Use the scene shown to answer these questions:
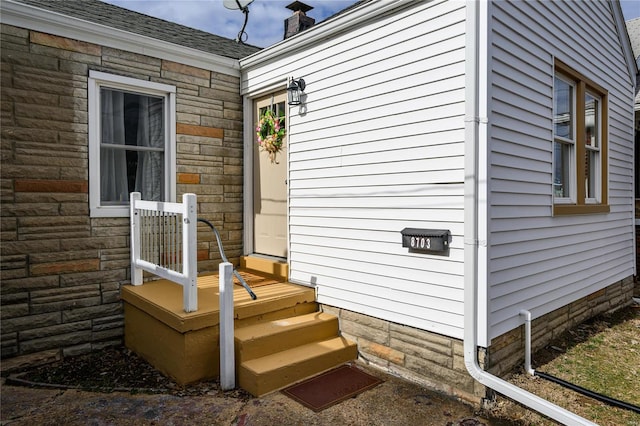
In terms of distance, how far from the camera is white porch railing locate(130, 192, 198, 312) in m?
3.35

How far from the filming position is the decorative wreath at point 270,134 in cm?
484

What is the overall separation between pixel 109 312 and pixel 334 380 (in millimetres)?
2390

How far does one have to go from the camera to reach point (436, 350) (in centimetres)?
321

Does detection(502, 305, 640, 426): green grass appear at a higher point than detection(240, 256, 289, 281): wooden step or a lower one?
lower

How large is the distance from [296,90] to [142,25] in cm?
210

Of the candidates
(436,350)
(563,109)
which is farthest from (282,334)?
(563,109)

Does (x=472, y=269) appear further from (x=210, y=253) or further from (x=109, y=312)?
(x=109, y=312)

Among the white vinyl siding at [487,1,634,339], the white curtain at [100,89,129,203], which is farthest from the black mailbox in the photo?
the white curtain at [100,89,129,203]

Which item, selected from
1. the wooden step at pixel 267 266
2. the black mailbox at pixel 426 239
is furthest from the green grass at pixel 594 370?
the wooden step at pixel 267 266

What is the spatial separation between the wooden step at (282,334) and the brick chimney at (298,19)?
12.3ft

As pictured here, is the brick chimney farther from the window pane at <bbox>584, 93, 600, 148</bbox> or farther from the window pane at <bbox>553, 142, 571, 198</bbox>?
the window pane at <bbox>584, 93, 600, 148</bbox>

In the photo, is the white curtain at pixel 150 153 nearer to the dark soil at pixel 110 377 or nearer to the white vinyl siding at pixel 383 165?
the white vinyl siding at pixel 383 165

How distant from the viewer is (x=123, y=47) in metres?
4.30

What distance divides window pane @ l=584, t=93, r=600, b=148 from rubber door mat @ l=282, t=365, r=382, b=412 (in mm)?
3686
